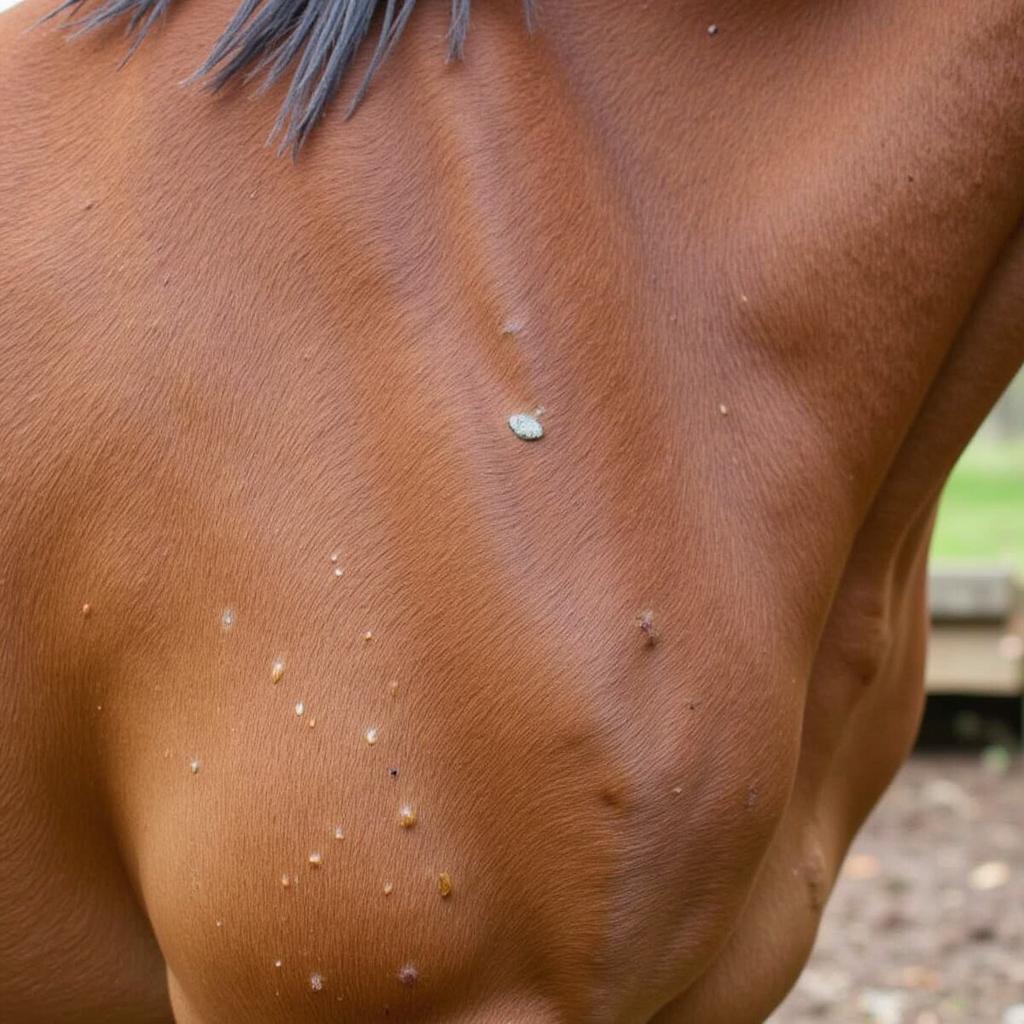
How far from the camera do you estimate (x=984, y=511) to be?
25.5ft

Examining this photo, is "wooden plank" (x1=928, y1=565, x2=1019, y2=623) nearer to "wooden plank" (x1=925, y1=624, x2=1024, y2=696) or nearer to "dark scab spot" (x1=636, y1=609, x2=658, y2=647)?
"wooden plank" (x1=925, y1=624, x2=1024, y2=696)

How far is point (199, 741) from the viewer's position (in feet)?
3.49

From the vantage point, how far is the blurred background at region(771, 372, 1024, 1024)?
9.64 ft

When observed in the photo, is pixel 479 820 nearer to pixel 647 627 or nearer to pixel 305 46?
pixel 647 627

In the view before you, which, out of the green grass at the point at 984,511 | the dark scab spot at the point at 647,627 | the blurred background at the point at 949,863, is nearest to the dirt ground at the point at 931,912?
the blurred background at the point at 949,863

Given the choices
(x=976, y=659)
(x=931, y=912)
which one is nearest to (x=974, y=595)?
(x=976, y=659)

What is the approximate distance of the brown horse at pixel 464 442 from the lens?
101 cm

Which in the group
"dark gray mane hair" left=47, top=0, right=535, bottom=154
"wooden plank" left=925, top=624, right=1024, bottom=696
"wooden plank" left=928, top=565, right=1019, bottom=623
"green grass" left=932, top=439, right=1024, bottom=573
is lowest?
"green grass" left=932, top=439, right=1024, bottom=573

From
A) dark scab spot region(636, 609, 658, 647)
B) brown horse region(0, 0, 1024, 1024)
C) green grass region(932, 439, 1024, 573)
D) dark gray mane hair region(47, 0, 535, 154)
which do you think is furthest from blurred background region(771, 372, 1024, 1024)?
dark gray mane hair region(47, 0, 535, 154)

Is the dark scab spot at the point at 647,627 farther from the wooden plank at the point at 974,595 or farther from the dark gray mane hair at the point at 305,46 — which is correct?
the wooden plank at the point at 974,595

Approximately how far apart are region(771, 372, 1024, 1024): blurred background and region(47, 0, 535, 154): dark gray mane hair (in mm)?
2366

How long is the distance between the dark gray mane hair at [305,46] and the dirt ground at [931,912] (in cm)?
236

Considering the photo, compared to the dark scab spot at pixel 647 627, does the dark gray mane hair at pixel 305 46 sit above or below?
above

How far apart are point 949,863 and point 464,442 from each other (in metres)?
3.03
